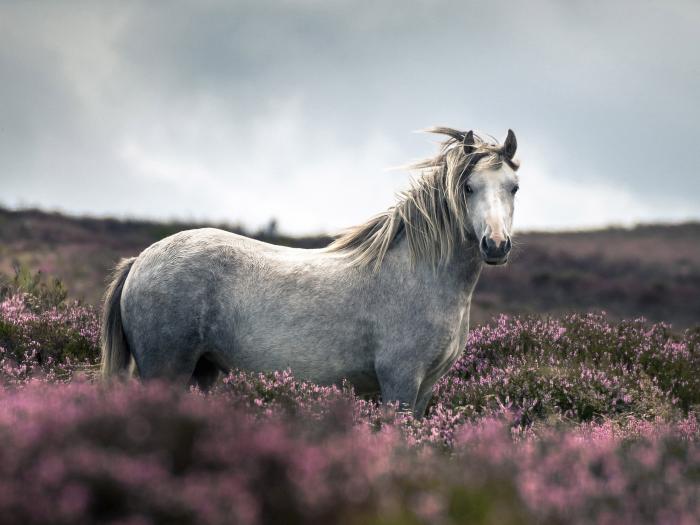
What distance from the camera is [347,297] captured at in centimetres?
535

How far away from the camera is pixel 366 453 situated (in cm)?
242

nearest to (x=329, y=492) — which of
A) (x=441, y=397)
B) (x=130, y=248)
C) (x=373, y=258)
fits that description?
(x=373, y=258)

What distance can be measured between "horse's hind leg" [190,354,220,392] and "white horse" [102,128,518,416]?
253mm

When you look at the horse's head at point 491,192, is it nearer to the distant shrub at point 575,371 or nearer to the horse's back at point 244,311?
the horse's back at point 244,311

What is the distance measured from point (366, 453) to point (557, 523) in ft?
2.01

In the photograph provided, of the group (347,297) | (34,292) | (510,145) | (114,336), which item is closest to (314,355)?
(347,297)

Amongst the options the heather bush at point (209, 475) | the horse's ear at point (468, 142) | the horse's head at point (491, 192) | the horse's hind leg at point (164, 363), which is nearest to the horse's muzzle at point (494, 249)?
the horse's head at point (491, 192)

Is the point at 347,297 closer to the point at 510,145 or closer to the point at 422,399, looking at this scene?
the point at 422,399

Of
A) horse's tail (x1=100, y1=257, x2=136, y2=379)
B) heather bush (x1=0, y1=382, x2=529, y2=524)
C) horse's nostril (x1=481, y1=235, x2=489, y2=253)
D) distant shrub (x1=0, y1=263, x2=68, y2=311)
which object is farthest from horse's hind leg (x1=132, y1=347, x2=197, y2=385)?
distant shrub (x1=0, y1=263, x2=68, y2=311)

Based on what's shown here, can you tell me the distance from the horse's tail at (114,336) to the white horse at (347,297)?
0.02 metres

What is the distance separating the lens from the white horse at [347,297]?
5160 mm

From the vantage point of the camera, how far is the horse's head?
480 cm

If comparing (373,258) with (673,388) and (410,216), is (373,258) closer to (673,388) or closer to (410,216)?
(410,216)

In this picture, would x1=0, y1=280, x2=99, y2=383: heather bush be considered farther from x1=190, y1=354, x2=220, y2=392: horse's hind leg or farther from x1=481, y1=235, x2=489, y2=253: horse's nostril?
x1=481, y1=235, x2=489, y2=253: horse's nostril
